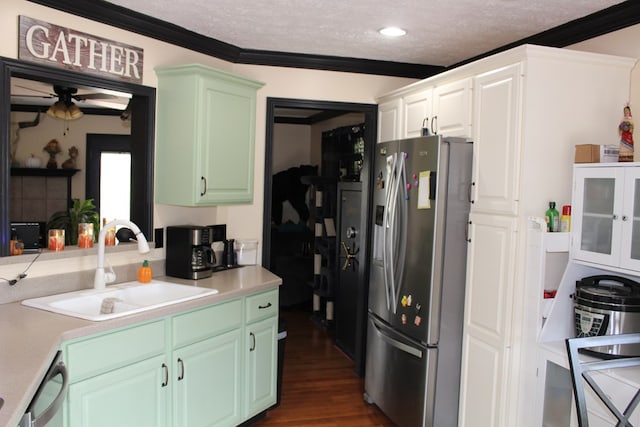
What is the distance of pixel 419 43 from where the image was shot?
3420 millimetres

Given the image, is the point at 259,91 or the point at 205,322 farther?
the point at 259,91

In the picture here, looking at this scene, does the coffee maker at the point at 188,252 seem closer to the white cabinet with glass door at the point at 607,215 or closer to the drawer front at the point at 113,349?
the drawer front at the point at 113,349

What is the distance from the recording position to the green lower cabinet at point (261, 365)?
316 cm

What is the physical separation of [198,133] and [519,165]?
70.8 inches

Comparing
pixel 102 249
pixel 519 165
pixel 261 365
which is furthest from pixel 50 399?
pixel 519 165

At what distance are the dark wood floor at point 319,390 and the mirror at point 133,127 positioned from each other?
5.02 feet

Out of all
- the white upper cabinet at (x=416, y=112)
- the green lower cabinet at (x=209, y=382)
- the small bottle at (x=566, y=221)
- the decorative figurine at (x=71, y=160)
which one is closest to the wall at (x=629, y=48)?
A: the small bottle at (x=566, y=221)

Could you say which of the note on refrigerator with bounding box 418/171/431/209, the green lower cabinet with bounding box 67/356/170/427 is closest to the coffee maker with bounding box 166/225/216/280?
the green lower cabinet with bounding box 67/356/170/427

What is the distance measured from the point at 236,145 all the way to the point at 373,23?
1137 millimetres

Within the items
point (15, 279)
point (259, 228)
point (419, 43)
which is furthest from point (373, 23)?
point (15, 279)

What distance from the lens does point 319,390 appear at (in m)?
3.92

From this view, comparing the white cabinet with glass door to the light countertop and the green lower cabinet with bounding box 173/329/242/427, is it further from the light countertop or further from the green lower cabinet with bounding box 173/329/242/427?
the green lower cabinet with bounding box 173/329/242/427

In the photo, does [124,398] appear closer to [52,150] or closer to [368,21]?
[368,21]

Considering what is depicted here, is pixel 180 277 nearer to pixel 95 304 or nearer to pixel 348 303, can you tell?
pixel 95 304
